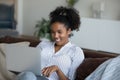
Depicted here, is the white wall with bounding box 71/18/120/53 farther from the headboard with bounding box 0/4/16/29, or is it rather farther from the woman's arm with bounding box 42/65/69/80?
the woman's arm with bounding box 42/65/69/80

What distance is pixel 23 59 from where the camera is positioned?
1564 millimetres

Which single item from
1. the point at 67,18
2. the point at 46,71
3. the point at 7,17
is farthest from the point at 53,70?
the point at 7,17

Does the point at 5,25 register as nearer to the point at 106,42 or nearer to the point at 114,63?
the point at 106,42

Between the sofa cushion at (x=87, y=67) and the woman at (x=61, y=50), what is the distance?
0.11 feet

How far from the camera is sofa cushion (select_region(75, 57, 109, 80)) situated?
68.6 inches

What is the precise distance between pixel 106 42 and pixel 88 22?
0.50m

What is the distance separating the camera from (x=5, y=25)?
4383 mm

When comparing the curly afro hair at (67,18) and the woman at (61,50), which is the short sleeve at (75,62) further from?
the curly afro hair at (67,18)

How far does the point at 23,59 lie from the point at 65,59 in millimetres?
350

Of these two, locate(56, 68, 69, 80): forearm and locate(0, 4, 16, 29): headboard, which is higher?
locate(0, 4, 16, 29): headboard

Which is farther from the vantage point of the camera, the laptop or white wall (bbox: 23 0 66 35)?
white wall (bbox: 23 0 66 35)

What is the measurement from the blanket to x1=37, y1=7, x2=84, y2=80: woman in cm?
19

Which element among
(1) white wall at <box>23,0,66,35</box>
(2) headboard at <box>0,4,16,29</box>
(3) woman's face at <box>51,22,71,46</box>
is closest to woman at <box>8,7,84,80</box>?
(3) woman's face at <box>51,22,71,46</box>

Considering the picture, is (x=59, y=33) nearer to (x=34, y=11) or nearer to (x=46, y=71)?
(x=46, y=71)
